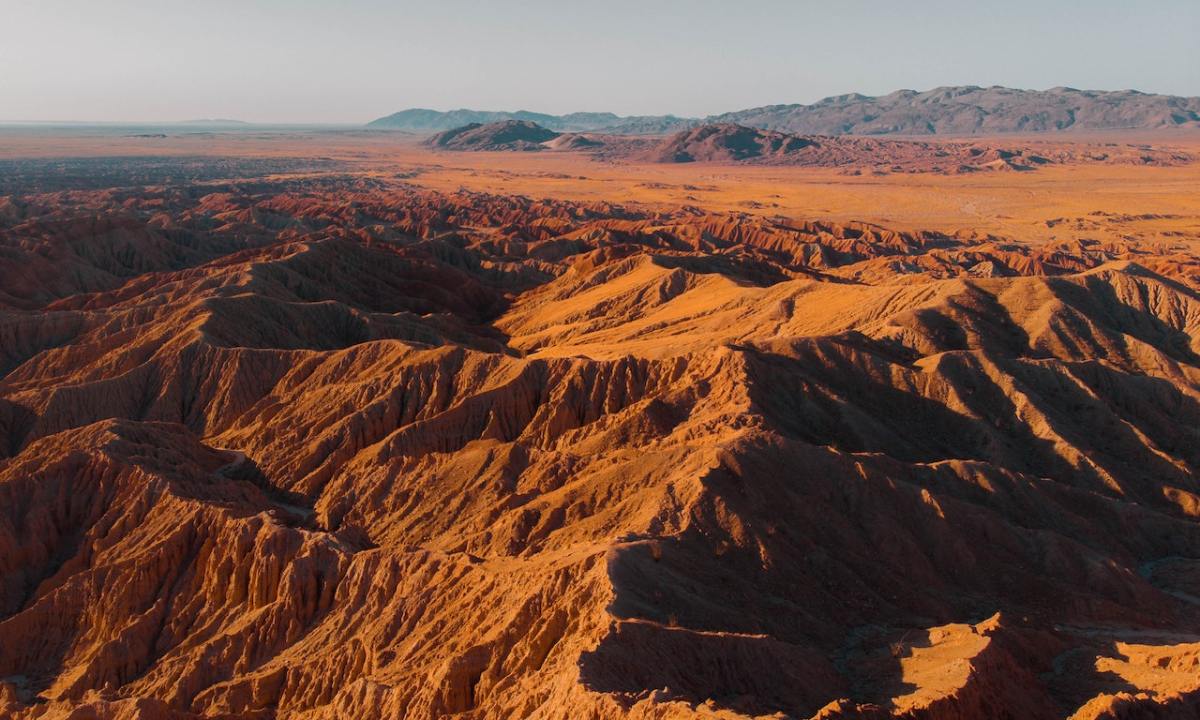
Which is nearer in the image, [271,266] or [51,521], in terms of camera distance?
[51,521]

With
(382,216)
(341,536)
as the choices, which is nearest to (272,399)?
(341,536)

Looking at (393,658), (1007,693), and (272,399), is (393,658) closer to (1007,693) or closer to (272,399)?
(1007,693)

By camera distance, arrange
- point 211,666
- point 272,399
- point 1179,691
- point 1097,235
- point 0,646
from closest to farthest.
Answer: point 1179,691 → point 211,666 → point 0,646 → point 272,399 → point 1097,235

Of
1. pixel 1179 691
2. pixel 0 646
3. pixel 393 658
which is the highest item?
pixel 1179 691

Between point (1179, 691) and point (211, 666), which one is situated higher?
point (1179, 691)

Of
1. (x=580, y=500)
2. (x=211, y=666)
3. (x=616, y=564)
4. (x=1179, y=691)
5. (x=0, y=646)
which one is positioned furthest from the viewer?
(x=580, y=500)

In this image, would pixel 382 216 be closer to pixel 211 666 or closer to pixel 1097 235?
pixel 1097 235
